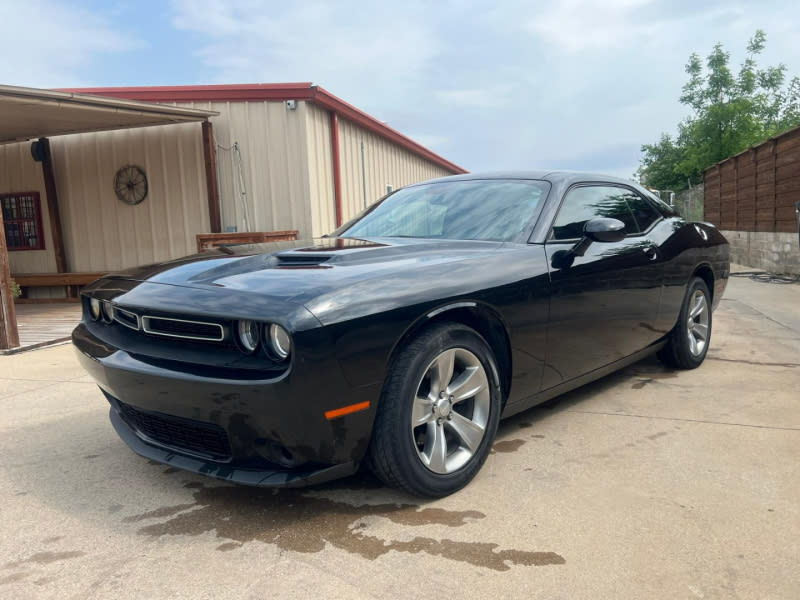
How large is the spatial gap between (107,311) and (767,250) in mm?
12533

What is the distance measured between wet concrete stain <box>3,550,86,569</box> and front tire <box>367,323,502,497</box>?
109 centimetres

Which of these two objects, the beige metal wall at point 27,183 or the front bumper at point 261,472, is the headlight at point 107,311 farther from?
the beige metal wall at point 27,183

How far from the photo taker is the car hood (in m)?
2.26

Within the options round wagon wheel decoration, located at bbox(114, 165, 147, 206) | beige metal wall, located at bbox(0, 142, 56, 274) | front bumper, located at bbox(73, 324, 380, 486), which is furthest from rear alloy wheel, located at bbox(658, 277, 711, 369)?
beige metal wall, located at bbox(0, 142, 56, 274)

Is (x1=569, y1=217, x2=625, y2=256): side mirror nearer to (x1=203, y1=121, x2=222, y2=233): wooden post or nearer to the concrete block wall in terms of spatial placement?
(x1=203, y1=121, x2=222, y2=233): wooden post

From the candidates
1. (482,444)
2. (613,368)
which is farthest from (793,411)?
(482,444)

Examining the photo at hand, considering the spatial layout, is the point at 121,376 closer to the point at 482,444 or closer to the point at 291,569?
the point at 291,569

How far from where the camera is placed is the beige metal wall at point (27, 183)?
11.1 metres

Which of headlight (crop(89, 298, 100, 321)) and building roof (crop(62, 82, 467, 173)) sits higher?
building roof (crop(62, 82, 467, 173))

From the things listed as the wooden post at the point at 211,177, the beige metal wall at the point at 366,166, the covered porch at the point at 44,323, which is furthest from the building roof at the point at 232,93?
the covered porch at the point at 44,323

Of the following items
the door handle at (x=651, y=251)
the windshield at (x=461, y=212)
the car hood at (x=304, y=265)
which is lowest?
the door handle at (x=651, y=251)

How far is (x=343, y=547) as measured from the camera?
7.13ft

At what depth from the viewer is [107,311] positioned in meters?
2.81

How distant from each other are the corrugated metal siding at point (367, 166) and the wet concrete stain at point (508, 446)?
322 inches
